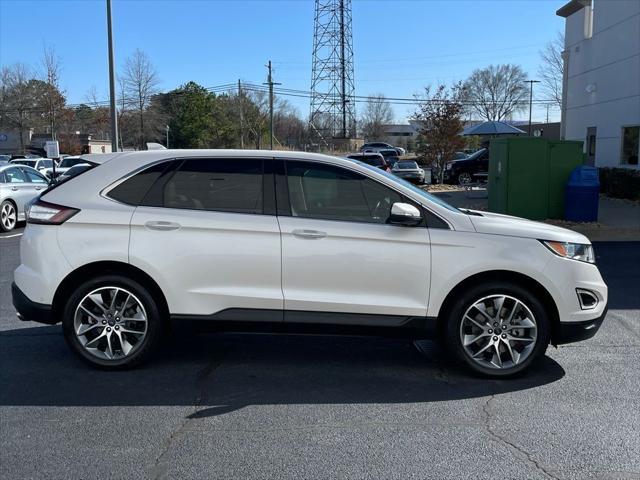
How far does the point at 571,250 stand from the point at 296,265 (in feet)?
7.20

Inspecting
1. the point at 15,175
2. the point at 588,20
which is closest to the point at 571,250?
the point at 15,175

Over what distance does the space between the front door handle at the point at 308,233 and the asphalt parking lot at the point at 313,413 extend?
3.82 ft

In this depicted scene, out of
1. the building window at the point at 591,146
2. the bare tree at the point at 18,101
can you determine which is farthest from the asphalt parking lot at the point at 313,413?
the bare tree at the point at 18,101

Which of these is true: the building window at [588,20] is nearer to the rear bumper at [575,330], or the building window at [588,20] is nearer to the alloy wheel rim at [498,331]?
the rear bumper at [575,330]

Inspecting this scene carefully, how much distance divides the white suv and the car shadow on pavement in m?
0.25

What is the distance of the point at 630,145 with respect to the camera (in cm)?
1950

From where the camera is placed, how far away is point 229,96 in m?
68.9

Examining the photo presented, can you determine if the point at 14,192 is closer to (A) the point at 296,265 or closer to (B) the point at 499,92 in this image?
(A) the point at 296,265

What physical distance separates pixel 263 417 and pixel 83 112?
69.1 metres

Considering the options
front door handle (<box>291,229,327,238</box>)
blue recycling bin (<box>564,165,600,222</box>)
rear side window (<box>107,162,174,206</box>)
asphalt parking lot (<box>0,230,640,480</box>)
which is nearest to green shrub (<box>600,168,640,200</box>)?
blue recycling bin (<box>564,165,600,222</box>)

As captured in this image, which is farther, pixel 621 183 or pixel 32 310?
pixel 621 183

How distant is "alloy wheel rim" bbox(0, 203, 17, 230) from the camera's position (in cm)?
1385

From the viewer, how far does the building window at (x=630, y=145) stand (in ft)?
62.6

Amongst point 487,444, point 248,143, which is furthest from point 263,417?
point 248,143
